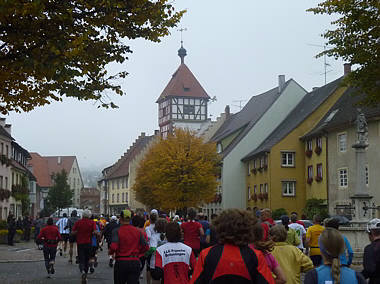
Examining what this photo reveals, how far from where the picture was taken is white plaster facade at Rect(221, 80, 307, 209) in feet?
180

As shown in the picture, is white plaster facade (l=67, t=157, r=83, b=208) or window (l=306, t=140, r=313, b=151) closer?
window (l=306, t=140, r=313, b=151)

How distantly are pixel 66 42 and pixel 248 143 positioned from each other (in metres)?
45.8

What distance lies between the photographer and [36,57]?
1020 cm

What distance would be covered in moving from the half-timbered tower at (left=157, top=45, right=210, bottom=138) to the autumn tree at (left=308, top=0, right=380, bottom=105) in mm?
64280

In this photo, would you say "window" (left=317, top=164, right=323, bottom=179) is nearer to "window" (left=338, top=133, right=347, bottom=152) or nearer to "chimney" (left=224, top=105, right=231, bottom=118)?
"window" (left=338, top=133, right=347, bottom=152)

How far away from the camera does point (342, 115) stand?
41531 millimetres

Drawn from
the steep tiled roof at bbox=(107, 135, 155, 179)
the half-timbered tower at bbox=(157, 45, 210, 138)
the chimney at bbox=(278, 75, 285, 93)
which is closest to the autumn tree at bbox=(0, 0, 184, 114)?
the chimney at bbox=(278, 75, 285, 93)

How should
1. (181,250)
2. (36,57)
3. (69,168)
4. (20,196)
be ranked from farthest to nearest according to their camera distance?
(69,168), (20,196), (36,57), (181,250)

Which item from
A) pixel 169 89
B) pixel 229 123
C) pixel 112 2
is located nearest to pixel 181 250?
pixel 112 2

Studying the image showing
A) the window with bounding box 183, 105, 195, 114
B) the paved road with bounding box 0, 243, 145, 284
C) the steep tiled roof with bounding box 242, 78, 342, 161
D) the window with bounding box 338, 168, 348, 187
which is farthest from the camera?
the window with bounding box 183, 105, 195, 114

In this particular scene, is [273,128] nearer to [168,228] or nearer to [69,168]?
[168,228]

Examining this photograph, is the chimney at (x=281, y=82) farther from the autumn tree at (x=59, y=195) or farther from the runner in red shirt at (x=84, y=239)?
the runner in red shirt at (x=84, y=239)

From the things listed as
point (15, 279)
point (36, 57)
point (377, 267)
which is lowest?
point (15, 279)

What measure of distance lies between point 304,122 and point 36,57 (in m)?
39.1
